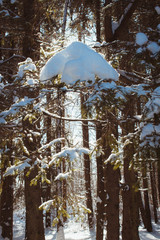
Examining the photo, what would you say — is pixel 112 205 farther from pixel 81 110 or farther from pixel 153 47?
pixel 153 47

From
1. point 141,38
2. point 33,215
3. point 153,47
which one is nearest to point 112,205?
point 33,215

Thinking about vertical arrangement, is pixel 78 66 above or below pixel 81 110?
above

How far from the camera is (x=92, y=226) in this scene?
47.2 feet

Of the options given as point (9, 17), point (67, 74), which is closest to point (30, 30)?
point (9, 17)

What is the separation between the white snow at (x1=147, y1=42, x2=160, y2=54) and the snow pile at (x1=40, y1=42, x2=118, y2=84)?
158cm

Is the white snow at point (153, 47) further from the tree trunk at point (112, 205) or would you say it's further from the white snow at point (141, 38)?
the tree trunk at point (112, 205)

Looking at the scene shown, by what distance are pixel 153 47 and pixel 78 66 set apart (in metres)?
2.13

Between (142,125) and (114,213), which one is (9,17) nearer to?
(142,125)

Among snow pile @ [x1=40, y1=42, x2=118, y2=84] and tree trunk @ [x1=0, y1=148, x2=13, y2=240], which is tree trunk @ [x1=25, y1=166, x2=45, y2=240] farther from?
snow pile @ [x1=40, y1=42, x2=118, y2=84]

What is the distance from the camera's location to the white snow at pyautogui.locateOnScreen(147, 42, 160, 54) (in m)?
4.62

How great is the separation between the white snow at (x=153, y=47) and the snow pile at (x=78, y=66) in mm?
1577

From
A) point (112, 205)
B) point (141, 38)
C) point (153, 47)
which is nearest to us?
point (141, 38)

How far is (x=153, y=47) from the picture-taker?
15.1 feet

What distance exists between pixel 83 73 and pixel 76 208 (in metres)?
3.39
